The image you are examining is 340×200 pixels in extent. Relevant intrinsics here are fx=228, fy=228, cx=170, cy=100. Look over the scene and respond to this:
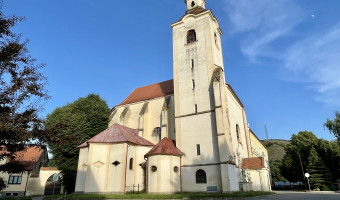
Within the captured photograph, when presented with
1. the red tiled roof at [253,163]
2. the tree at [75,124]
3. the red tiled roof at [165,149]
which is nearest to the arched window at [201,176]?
the red tiled roof at [165,149]

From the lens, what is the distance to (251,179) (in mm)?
24297

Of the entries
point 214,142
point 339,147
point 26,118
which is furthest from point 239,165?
point 26,118

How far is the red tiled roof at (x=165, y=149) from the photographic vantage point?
68.6 feet

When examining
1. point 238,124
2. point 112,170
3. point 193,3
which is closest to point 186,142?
point 112,170

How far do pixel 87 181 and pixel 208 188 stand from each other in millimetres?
10735

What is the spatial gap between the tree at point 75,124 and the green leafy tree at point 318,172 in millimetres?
29675

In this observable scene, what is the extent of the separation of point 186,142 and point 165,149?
261 cm

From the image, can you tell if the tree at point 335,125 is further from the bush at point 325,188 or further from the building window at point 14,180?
the building window at point 14,180

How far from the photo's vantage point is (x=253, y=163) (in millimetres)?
24703

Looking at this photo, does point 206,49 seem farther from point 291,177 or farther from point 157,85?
point 291,177

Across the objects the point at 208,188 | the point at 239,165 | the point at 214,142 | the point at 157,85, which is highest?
the point at 157,85

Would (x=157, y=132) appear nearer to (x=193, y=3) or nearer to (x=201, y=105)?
(x=201, y=105)

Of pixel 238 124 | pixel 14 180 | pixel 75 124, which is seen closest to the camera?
pixel 238 124

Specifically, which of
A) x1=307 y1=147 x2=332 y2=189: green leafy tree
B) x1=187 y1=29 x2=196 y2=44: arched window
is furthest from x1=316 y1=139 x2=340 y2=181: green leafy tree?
x1=187 y1=29 x2=196 y2=44: arched window
